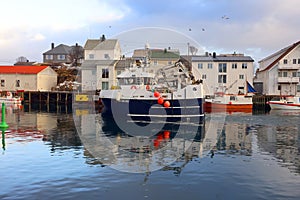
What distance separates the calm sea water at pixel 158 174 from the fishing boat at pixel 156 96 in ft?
42.9

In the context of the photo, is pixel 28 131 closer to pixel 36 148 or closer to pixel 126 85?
pixel 36 148

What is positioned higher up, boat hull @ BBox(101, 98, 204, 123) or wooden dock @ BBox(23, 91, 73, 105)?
wooden dock @ BBox(23, 91, 73, 105)

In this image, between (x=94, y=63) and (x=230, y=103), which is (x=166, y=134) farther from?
(x=94, y=63)

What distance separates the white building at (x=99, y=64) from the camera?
222ft

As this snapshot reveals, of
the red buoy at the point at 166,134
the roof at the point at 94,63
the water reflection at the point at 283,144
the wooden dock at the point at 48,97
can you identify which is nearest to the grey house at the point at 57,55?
the roof at the point at 94,63

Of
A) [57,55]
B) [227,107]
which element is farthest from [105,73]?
[57,55]

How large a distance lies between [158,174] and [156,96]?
2114cm

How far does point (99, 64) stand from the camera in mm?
68312

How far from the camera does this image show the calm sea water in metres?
11.1

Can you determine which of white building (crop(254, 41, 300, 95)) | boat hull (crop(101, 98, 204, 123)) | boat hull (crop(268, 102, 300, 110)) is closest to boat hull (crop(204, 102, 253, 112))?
boat hull (crop(268, 102, 300, 110))

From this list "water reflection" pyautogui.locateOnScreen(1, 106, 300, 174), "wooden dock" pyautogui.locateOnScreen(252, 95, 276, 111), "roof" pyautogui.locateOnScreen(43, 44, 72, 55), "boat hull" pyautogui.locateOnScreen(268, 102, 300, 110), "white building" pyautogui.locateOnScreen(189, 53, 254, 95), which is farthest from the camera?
"roof" pyautogui.locateOnScreen(43, 44, 72, 55)

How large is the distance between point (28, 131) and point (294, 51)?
5664 cm

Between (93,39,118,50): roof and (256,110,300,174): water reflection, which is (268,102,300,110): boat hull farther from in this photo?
(93,39,118,50): roof

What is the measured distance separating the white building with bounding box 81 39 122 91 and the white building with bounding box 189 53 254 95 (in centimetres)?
1825
